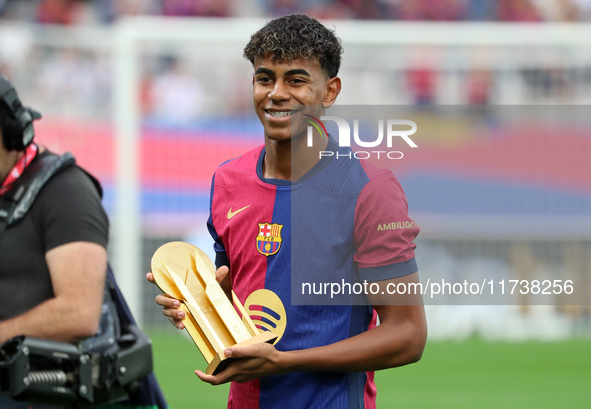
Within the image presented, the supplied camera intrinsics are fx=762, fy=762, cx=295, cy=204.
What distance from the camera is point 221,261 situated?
2598mm

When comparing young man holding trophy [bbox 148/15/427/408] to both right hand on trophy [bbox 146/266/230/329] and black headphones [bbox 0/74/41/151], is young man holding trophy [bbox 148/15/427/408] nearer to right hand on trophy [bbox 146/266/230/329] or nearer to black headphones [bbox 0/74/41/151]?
right hand on trophy [bbox 146/266/230/329]

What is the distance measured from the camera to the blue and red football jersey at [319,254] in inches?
88.5

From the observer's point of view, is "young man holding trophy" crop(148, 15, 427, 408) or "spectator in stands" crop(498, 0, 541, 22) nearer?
"young man holding trophy" crop(148, 15, 427, 408)

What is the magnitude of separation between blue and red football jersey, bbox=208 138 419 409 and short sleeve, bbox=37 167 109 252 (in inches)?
22.2

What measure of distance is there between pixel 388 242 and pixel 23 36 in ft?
25.4

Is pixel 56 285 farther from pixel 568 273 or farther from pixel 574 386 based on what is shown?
pixel 568 273

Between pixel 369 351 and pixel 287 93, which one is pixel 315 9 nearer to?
pixel 287 93

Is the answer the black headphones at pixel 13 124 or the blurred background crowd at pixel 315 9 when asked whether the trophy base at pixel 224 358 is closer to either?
the black headphones at pixel 13 124

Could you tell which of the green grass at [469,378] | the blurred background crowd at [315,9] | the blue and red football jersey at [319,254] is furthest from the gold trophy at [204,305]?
the blurred background crowd at [315,9]

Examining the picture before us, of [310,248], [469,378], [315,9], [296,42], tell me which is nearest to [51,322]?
[310,248]

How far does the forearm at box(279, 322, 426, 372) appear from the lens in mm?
2195

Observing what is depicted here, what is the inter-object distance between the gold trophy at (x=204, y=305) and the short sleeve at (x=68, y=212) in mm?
422

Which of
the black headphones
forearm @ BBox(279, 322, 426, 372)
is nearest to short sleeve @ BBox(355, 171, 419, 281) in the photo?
forearm @ BBox(279, 322, 426, 372)

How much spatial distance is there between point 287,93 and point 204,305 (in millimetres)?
681
